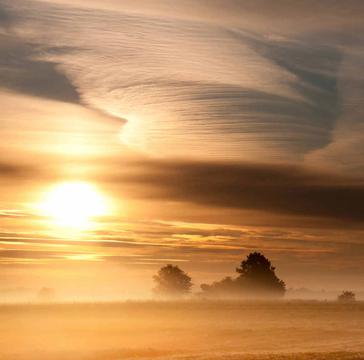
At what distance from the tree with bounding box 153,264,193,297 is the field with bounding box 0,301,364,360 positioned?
31982 mm

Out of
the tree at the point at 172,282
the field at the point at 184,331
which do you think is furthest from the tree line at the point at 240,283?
the field at the point at 184,331

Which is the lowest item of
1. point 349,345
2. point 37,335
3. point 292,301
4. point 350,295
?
point 349,345

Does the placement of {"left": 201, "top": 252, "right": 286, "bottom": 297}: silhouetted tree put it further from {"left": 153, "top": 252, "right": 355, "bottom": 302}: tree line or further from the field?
the field

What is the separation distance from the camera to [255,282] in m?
121

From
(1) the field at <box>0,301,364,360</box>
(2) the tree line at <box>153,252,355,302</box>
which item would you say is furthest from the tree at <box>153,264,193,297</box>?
(1) the field at <box>0,301,364,360</box>

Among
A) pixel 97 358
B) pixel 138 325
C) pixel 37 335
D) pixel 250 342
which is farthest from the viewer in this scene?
pixel 138 325

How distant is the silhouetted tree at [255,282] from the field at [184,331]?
23527 mm

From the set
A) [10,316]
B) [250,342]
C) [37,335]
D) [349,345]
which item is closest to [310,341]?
[250,342]

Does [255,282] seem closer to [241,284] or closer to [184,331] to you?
[241,284]

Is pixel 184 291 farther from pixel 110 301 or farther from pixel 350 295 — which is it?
pixel 110 301

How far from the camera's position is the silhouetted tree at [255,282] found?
119812 mm

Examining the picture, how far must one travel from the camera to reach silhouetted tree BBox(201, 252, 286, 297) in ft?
393

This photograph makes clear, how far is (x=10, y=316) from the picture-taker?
81000mm

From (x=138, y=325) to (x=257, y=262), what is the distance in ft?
153
